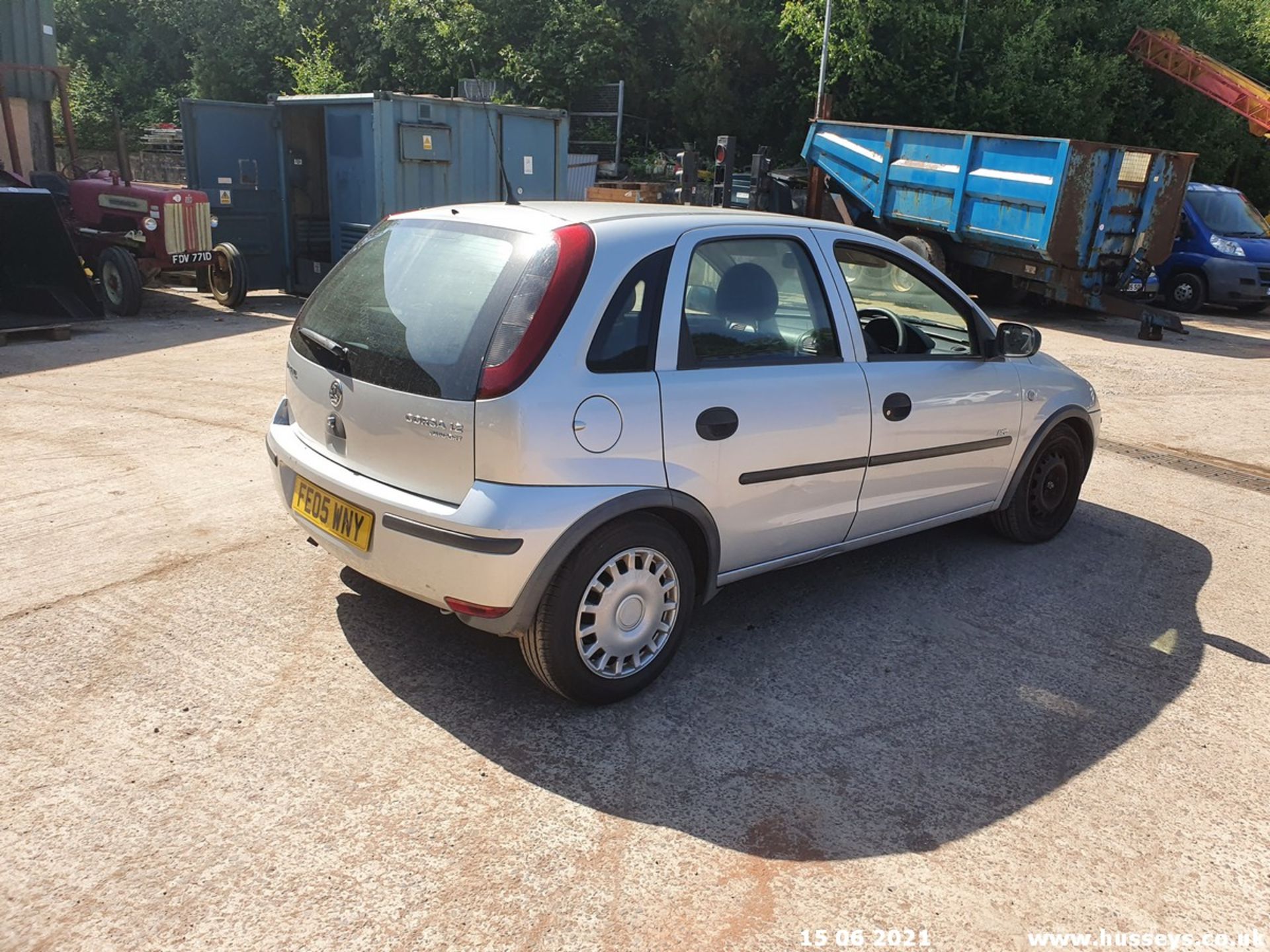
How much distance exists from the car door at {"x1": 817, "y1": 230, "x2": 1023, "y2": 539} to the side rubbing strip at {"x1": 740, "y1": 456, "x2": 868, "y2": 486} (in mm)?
112

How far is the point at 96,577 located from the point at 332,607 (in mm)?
1068

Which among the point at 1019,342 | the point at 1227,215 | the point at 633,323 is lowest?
the point at 1019,342

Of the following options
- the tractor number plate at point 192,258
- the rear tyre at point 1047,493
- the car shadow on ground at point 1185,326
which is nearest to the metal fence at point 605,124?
the car shadow on ground at point 1185,326

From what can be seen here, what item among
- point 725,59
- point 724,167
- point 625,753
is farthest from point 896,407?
point 725,59

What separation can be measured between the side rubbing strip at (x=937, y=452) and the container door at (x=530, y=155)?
9.33m

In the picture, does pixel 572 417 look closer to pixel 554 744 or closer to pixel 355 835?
pixel 554 744

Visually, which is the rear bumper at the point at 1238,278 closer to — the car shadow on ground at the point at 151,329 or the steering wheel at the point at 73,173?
the car shadow on ground at the point at 151,329

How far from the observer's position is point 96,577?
4309 mm

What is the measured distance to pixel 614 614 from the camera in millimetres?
3424

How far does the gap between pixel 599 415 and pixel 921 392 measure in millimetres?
1730

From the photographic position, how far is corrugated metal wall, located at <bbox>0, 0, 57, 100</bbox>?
14.3m

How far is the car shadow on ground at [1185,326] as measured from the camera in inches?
499

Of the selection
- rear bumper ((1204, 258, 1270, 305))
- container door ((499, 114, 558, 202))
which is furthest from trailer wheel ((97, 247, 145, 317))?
rear bumper ((1204, 258, 1270, 305))
